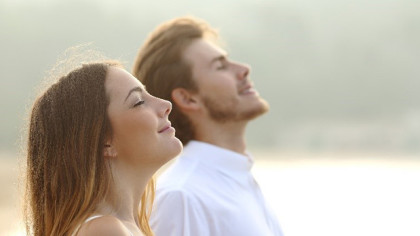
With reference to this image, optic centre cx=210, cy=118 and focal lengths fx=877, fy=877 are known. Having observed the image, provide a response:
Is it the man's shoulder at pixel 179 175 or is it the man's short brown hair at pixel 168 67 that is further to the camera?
the man's short brown hair at pixel 168 67

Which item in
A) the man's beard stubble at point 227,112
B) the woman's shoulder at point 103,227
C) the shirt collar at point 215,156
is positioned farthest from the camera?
the man's beard stubble at point 227,112

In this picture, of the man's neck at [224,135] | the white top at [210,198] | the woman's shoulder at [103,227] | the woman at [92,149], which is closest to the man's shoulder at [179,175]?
the white top at [210,198]

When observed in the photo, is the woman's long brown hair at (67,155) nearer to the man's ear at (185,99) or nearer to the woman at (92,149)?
the woman at (92,149)

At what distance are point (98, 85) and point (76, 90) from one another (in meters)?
0.06

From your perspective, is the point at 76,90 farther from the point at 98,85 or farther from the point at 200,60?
the point at 200,60

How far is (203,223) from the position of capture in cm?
291

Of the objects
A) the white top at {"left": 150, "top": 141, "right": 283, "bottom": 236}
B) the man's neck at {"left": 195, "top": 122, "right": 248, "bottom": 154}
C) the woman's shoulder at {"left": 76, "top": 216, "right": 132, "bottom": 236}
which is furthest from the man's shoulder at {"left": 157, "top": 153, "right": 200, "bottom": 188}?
the woman's shoulder at {"left": 76, "top": 216, "right": 132, "bottom": 236}

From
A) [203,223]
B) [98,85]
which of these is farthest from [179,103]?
[98,85]

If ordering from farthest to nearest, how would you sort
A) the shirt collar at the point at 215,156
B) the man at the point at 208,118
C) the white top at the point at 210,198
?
the shirt collar at the point at 215,156 → the man at the point at 208,118 → the white top at the point at 210,198

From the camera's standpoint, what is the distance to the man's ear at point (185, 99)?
10.8 ft

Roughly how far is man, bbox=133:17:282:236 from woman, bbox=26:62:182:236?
0.74m

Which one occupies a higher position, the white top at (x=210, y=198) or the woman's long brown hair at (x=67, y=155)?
the woman's long brown hair at (x=67, y=155)

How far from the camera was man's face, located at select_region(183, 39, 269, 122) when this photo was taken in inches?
130

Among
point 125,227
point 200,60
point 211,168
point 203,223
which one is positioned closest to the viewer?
point 125,227
